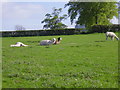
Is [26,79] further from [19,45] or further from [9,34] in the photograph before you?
[9,34]

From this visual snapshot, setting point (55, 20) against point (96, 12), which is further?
point (55, 20)

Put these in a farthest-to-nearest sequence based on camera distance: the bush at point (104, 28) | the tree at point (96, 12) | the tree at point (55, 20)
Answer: the tree at point (55, 20)
the tree at point (96, 12)
the bush at point (104, 28)

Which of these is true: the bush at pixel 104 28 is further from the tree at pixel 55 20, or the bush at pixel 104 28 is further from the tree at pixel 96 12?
the tree at pixel 55 20

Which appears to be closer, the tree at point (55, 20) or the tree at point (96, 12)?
the tree at point (96, 12)

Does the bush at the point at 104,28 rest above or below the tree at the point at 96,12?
below

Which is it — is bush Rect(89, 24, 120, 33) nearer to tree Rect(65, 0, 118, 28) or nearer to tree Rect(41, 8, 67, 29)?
tree Rect(65, 0, 118, 28)

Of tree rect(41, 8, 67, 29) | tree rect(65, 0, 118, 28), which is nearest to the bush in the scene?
tree rect(65, 0, 118, 28)

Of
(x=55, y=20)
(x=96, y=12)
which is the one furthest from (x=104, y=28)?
(x=55, y=20)

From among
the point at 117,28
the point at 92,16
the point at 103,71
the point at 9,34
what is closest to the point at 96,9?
the point at 92,16

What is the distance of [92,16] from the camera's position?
61156 millimetres

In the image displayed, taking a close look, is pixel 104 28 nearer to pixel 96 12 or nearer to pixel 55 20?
pixel 96 12

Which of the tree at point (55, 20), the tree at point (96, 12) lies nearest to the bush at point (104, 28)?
the tree at point (96, 12)

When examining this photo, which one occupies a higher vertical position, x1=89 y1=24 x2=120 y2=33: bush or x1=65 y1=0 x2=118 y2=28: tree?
x1=65 y1=0 x2=118 y2=28: tree

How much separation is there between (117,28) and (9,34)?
3411 cm
